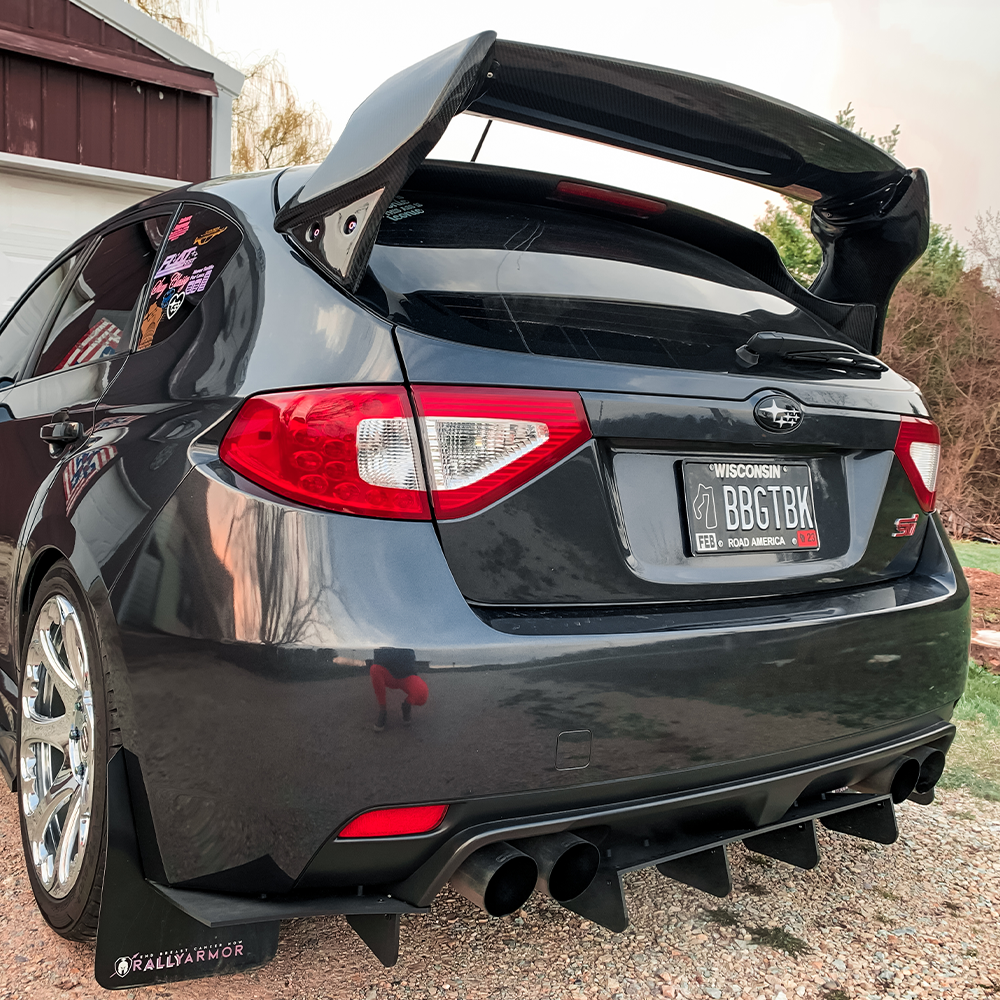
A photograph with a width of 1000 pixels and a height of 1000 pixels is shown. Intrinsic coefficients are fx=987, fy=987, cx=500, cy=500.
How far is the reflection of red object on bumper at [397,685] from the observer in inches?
57.8

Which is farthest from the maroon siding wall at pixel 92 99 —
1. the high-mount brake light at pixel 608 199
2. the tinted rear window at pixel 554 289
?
the tinted rear window at pixel 554 289

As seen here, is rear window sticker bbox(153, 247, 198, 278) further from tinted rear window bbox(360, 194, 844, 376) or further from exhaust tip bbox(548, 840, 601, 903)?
exhaust tip bbox(548, 840, 601, 903)

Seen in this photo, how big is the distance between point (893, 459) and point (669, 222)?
2.47 feet

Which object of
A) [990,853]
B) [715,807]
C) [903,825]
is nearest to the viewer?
[715,807]

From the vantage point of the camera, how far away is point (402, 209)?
1.91 m

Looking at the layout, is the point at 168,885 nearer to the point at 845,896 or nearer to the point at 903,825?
the point at 845,896

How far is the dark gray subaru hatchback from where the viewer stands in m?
1.52

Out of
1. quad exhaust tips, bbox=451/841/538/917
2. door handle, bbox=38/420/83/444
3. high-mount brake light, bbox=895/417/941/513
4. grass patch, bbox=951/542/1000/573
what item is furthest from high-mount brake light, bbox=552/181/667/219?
grass patch, bbox=951/542/1000/573

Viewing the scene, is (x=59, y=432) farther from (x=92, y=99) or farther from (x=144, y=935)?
(x=92, y=99)

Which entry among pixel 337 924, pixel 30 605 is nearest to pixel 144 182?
pixel 30 605

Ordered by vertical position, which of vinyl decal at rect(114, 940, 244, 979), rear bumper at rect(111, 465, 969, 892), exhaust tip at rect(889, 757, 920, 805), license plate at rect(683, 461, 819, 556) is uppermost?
license plate at rect(683, 461, 819, 556)

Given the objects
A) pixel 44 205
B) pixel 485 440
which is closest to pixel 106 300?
pixel 485 440

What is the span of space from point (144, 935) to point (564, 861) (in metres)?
0.71

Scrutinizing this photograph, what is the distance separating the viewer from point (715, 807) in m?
1.79
